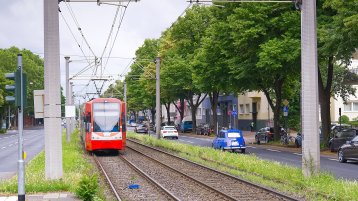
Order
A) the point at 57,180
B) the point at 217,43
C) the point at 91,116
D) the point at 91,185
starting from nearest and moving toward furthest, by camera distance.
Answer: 1. the point at 91,185
2. the point at 57,180
3. the point at 91,116
4. the point at 217,43

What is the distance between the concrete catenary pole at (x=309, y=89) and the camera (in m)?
19.3

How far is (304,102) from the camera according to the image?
1956cm

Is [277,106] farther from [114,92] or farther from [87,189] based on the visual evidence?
[114,92]

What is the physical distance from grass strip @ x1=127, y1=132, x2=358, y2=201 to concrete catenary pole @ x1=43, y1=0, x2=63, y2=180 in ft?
21.4

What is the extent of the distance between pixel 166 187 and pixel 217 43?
2643cm

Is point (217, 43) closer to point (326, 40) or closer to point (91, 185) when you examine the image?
point (326, 40)

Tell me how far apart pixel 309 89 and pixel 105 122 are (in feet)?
59.1

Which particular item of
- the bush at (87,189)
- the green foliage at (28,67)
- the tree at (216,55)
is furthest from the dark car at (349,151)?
the green foliage at (28,67)

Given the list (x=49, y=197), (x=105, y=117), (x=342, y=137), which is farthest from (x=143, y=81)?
(x=49, y=197)

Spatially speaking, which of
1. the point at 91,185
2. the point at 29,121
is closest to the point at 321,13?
the point at 91,185

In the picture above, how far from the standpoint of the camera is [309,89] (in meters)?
19.5

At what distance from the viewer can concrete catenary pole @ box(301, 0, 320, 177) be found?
1931 centimetres

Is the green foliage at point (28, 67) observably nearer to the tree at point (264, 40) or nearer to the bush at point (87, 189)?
the tree at point (264, 40)

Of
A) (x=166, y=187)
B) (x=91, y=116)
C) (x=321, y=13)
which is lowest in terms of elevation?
(x=166, y=187)
